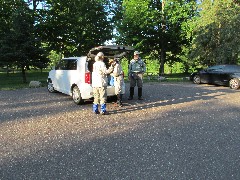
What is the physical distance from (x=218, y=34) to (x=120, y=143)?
19.5 m

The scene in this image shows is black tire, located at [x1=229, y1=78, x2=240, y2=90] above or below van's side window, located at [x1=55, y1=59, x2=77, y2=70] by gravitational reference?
below

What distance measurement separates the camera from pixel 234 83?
47.5ft

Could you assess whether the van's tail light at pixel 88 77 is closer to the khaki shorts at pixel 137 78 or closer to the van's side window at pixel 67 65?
the van's side window at pixel 67 65

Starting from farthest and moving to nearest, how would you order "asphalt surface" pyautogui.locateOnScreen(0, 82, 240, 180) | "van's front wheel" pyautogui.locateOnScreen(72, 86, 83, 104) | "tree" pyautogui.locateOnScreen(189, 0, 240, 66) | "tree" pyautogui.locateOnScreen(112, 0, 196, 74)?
"tree" pyautogui.locateOnScreen(112, 0, 196, 74)
"tree" pyautogui.locateOnScreen(189, 0, 240, 66)
"van's front wheel" pyautogui.locateOnScreen(72, 86, 83, 104)
"asphalt surface" pyautogui.locateOnScreen(0, 82, 240, 180)

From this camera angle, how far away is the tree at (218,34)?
65.0ft

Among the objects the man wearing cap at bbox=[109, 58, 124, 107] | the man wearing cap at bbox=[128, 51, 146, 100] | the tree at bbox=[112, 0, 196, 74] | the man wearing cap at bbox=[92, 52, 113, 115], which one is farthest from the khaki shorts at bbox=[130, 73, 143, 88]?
the tree at bbox=[112, 0, 196, 74]

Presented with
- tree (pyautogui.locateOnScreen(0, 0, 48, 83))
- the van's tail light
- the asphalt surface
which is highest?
tree (pyautogui.locateOnScreen(0, 0, 48, 83))

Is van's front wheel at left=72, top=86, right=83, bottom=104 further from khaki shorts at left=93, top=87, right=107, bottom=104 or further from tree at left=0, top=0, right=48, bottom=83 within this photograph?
tree at left=0, top=0, right=48, bottom=83

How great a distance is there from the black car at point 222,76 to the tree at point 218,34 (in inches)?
181

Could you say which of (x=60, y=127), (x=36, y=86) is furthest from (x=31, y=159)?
(x=36, y=86)

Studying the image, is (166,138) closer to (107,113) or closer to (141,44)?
(107,113)

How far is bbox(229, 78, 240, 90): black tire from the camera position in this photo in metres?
14.3

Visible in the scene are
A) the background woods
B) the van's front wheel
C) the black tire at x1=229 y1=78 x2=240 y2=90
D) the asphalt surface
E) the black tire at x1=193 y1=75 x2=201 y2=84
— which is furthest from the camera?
the background woods

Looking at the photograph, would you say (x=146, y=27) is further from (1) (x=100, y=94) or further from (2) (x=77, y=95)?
(1) (x=100, y=94)
